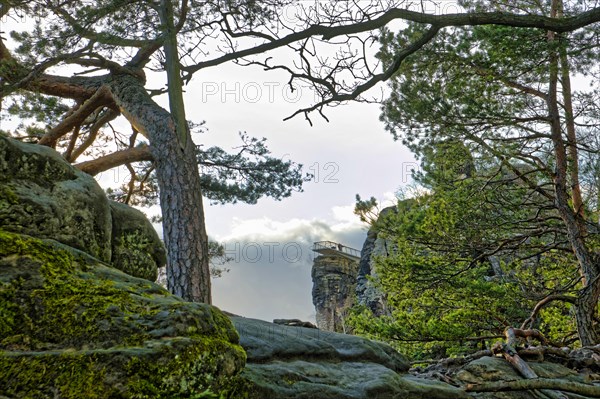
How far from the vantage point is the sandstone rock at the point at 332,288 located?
31.8 meters

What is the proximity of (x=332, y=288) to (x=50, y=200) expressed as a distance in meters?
30.6

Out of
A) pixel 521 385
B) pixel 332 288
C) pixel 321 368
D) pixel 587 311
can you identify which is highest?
pixel 332 288

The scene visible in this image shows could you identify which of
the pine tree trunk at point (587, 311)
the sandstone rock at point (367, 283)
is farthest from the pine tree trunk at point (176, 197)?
the sandstone rock at point (367, 283)

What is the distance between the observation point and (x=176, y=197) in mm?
5980

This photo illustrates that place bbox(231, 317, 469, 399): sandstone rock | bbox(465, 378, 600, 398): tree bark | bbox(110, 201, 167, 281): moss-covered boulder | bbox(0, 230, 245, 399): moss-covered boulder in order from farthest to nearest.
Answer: bbox(110, 201, 167, 281): moss-covered boulder, bbox(465, 378, 600, 398): tree bark, bbox(231, 317, 469, 399): sandstone rock, bbox(0, 230, 245, 399): moss-covered boulder

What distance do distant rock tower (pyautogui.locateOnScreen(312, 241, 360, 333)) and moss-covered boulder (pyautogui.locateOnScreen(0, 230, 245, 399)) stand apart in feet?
97.2

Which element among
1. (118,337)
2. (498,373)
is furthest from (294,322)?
(118,337)

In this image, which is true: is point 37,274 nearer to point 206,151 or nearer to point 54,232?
point 54,232

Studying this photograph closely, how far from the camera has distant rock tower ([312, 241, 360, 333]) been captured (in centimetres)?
3180

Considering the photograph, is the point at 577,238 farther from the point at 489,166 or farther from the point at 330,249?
the point at 330,249

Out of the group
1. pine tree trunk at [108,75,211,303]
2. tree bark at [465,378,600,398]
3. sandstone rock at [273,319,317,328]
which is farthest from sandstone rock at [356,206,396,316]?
tree bark at [465,378,600,398]

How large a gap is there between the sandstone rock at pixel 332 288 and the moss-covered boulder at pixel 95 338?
97.7 ft

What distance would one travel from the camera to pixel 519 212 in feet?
29.2

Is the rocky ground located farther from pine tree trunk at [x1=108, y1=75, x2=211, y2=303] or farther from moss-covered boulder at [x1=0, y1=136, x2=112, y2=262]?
pine tree trunk at [x1=108, y1=75, x2=211, y2=303]
